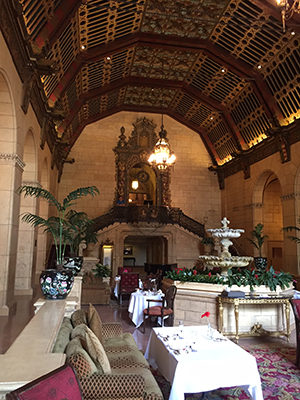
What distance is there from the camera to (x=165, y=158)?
10406 millimetres

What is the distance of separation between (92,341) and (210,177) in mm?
16989

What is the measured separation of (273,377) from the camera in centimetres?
432

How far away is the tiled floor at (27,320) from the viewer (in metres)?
5.20

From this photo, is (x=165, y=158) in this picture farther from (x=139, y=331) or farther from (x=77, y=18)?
(x=139, y=331)

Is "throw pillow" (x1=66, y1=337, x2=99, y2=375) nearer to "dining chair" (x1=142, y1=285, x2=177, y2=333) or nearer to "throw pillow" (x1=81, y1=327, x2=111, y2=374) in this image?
"throw pillow" (x1=81, y1=327, x2=111, y2=374)

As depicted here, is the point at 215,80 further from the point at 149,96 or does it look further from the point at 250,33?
→ the point at 149,96

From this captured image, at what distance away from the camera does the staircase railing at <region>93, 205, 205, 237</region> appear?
16.3 meters

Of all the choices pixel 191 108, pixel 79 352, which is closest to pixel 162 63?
pixel 191 108

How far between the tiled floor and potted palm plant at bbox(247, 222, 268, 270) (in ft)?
21.5

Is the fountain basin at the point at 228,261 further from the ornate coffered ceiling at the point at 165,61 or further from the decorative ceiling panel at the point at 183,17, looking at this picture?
the decorative ceiling panel at the point at 183,17

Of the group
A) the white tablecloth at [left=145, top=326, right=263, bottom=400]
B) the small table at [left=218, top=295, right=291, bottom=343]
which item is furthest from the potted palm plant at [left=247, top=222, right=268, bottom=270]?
the white tablecloth at [left=145, top=326, right=263, bottom=400]

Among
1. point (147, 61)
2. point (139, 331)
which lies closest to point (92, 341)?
point (139, 331)

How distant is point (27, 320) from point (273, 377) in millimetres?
4560

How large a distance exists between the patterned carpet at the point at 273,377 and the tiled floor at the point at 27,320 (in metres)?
0.62
